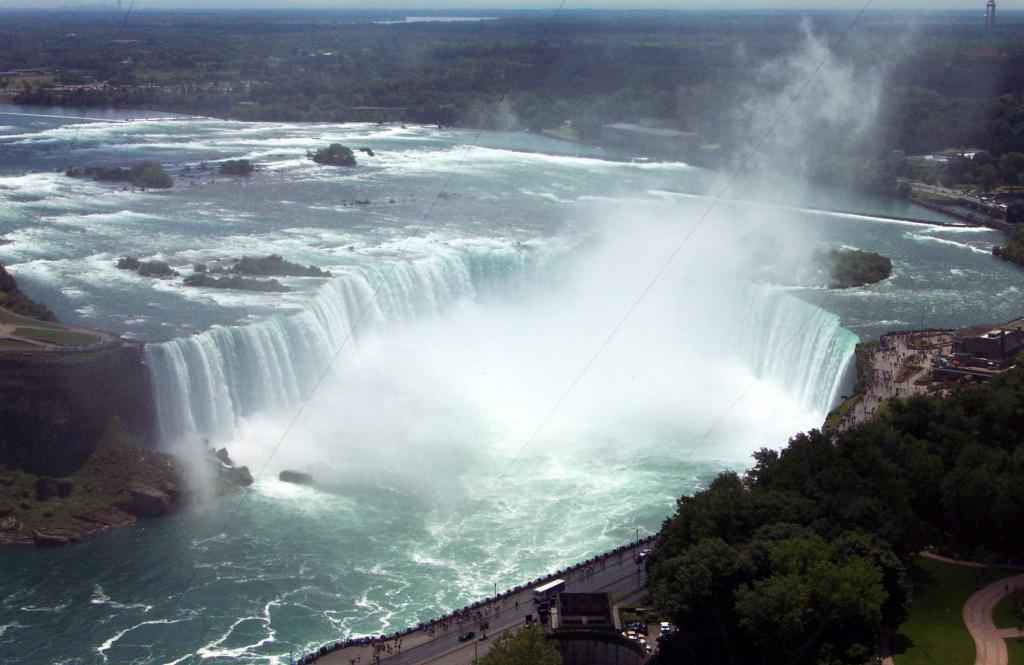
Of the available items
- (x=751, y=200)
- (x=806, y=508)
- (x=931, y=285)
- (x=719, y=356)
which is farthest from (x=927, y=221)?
(x=806, y=508)

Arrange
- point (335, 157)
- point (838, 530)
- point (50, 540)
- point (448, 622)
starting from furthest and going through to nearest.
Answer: point (335, 157)
point (50, 540)
point (838, 530)
point (448, 622)

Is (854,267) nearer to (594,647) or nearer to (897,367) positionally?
(897,367)

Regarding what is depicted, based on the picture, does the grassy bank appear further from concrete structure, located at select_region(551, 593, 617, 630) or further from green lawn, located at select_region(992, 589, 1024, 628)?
concrete structure, located at select_region(551, 593, 617, 630)

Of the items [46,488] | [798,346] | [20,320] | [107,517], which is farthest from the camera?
[798,346]

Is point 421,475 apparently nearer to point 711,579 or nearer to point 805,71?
point 711,579

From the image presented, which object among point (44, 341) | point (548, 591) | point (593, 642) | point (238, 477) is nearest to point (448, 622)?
point (548, 591)

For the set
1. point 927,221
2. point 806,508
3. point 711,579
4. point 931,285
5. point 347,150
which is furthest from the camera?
point 347,150

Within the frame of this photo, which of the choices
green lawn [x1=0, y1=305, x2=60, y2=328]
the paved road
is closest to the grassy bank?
the paved road
